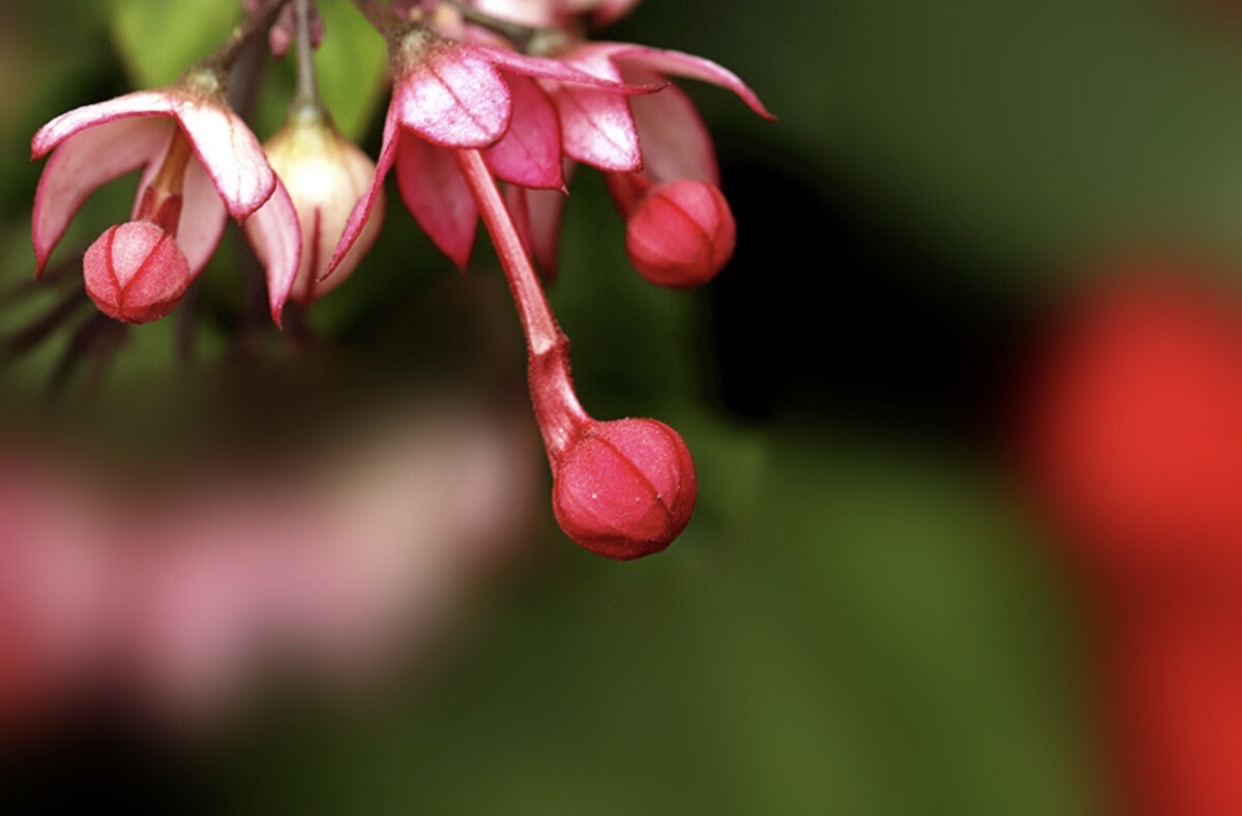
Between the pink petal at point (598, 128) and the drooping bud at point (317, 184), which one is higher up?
the pink petal at point (598, 128)

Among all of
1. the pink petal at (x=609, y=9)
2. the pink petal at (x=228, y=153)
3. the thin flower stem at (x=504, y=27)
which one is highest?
the thin flower stem at (x=504, y=27)

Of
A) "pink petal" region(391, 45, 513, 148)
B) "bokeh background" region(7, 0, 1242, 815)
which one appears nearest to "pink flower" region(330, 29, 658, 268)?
"pink petal" region(391, 45, 513, 148)

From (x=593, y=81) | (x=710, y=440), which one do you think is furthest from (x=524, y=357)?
(x=593, y=81)

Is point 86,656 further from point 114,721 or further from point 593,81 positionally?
point 593,81

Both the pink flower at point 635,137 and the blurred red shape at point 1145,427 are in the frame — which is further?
the blurred red shape at point 1145,427

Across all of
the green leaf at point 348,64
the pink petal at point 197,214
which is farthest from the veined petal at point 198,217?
the green leaf at point 348,64

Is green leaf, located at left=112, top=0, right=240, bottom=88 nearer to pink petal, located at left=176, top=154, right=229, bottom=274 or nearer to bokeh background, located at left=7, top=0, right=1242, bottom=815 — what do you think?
bokeh background, located at left=7, top=0, right=1242, bottom=815

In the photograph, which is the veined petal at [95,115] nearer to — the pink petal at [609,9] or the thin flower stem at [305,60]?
the thin flower stem at [305,60]
